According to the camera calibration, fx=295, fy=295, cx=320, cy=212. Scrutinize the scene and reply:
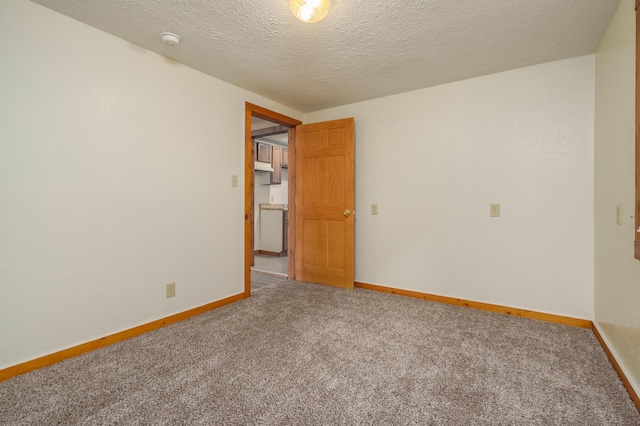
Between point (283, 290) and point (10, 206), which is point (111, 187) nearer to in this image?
point (10, 206)

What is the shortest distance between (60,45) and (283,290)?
2.81m

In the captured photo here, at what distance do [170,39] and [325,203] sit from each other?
2.21 m

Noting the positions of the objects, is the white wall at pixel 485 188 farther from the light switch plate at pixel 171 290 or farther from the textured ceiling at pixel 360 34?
the light switch plate at pixel 171 290

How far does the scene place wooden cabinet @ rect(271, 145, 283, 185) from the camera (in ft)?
19.8

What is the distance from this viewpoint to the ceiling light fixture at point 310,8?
1632 millimetres

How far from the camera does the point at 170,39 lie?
2.13m

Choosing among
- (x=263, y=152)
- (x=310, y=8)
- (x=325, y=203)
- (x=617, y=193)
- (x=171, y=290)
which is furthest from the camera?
(x=263, y=152)

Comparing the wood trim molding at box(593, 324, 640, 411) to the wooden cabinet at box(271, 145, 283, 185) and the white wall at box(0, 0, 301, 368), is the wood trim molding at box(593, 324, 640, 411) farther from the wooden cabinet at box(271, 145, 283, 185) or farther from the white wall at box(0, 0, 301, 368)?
the wooden cabinet at box(271, 145, 283, 185)

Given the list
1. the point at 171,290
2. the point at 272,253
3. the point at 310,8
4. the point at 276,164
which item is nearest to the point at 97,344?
the point at 171,290

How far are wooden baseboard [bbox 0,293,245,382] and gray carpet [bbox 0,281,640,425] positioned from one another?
0.07 metres

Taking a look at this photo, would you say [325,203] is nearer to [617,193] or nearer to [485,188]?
[485,188]

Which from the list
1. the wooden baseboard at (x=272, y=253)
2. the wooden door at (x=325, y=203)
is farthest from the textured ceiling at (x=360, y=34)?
the wooden baseboard at (x=272, y=253)

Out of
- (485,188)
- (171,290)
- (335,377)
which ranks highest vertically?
(485,188)

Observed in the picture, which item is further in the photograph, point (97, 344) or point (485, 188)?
point (485, 188)
